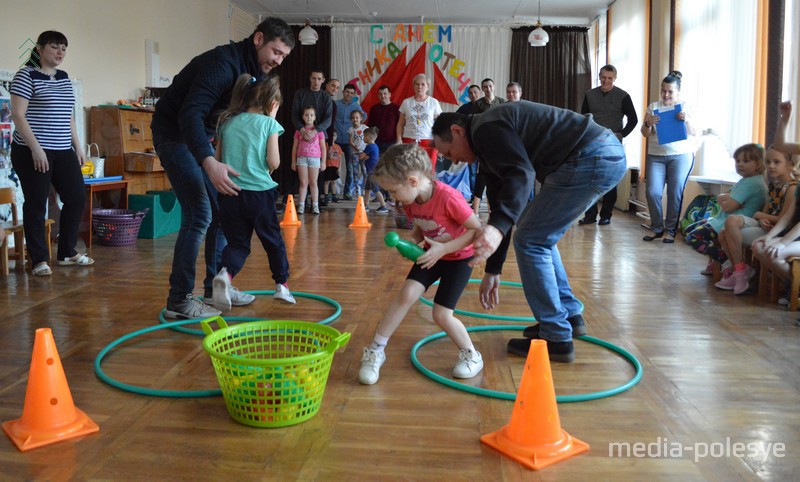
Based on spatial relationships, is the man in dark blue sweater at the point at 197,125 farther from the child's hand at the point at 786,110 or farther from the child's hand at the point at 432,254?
the child's hand at the point at 786,110

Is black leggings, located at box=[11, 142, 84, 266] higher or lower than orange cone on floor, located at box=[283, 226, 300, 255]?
higher

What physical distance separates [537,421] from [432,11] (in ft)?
32.8

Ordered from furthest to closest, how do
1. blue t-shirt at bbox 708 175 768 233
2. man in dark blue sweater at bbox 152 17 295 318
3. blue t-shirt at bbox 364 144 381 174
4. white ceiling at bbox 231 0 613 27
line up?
1. white ceiling at bbox 231 0 613 27
2. blue t-shirt at bbox 364 144 381 174
3. blue t-shirt at bbox 708 175 768 233
4. man in dark blue sweater at bbox 152 17 295 318

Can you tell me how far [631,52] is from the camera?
9.30 meters

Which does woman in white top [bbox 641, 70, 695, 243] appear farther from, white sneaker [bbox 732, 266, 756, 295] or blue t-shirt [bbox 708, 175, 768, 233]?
white sneaker [bbox 732, 266, 756, 295]

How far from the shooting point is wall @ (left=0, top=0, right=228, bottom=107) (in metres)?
5.72

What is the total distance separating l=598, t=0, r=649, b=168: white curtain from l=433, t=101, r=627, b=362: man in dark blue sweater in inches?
248

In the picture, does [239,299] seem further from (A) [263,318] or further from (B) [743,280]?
(B) [743,280]

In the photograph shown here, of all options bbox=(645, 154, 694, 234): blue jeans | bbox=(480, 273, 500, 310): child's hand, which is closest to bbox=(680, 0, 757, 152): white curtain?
bbox=(645, 154, 694, 234): blue jeans

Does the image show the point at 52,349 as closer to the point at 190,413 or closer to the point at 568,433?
the point at 190,413

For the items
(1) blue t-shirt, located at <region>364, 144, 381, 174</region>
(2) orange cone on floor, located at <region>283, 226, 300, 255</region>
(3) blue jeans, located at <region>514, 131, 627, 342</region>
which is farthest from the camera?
(1) blue t-shirt, located at <region>364, 144, 381, 174</region>

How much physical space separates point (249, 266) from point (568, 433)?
10.6 feet

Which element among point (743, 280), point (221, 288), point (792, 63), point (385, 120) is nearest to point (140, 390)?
point (221, 288)

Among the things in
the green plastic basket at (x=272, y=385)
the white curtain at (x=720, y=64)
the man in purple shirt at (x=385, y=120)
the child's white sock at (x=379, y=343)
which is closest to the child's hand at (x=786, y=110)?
the white curtain at (x=720, y=64)
